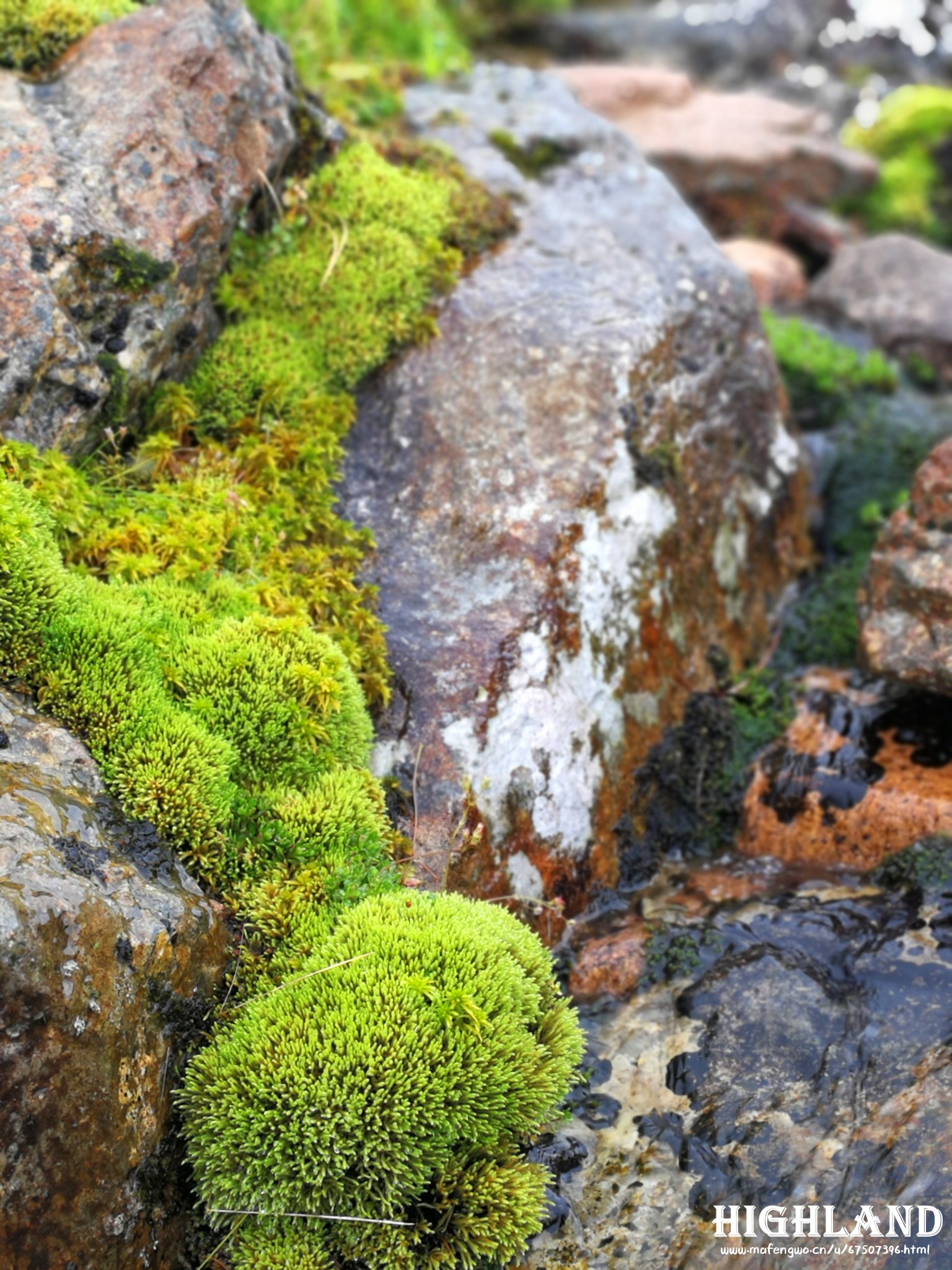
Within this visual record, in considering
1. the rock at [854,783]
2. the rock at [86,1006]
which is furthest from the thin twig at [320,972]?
the rock at [854,783]

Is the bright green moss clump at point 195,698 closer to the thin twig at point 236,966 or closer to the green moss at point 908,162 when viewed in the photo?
the thin twig at point 236,966

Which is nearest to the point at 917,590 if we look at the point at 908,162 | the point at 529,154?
the point at 529,154

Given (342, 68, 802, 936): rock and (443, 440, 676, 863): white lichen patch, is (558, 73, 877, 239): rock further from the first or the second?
(443, 440, 676, 863): white lichen patch

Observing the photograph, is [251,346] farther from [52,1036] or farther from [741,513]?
[52,1036]

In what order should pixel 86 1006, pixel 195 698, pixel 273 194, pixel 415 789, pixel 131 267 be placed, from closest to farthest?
1. pixel 86 1006
2. pixel 195 698
3. pixel 415 789
4. pixel 131 267
5. pixel 273 194

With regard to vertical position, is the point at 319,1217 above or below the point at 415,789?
below

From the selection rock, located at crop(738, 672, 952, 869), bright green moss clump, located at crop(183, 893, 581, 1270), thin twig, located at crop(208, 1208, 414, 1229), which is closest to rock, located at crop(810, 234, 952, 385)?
rock, located at crop(738, 672, 952, 869)

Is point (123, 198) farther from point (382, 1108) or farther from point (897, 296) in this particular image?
point (897, 296)
